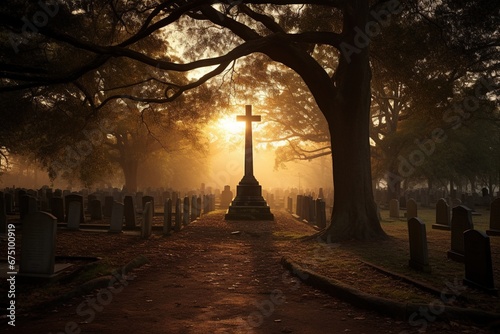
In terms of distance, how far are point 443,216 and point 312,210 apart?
628 centimetres

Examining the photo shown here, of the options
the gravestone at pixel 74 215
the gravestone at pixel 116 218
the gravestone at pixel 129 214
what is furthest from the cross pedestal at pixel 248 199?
the gravestone at pixel 74 215

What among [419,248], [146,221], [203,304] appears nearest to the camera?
[203,304]

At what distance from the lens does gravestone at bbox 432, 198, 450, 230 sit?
45.1 ft

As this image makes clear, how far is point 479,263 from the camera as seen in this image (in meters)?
5.61

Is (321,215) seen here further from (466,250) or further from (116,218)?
(466,250)

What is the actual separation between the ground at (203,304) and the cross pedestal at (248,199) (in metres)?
9.86

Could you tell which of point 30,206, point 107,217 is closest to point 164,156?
point 107,217

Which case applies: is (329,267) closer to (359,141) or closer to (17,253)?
(359,141)

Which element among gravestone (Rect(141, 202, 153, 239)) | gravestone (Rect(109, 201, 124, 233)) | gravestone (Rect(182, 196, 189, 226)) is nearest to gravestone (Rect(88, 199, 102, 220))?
gravestone (Rect(182, 196, 189, 226))

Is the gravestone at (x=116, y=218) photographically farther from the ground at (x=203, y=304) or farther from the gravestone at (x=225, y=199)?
the gravestone at (x=225, y=199)

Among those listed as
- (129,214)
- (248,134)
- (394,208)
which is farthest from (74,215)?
(394,208)

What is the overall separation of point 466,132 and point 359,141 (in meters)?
24.1

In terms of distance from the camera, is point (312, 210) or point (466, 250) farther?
point (312, 210)

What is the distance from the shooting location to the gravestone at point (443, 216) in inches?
541
